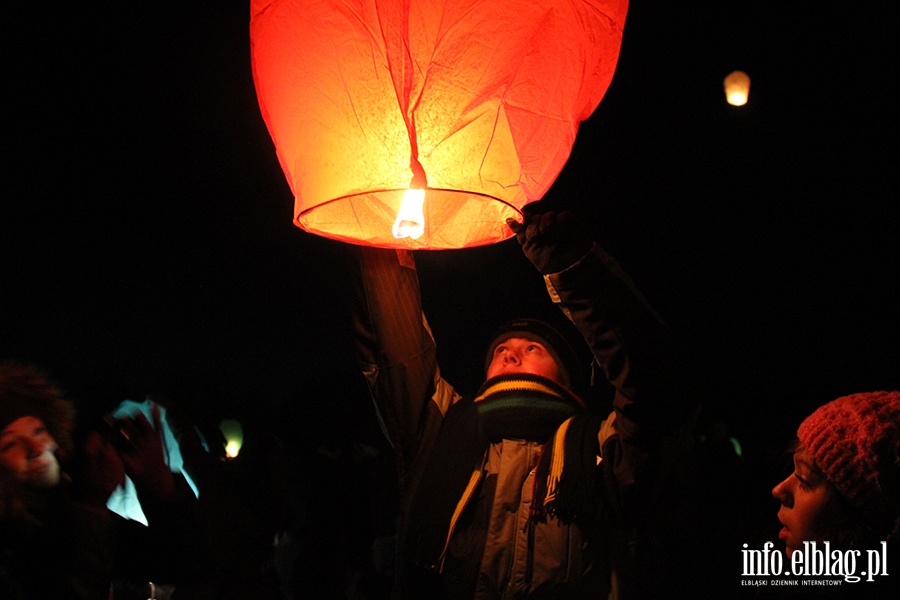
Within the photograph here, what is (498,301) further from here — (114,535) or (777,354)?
(114,535)

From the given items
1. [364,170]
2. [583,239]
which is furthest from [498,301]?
[364,170]

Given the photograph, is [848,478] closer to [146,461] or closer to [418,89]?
[418,89]

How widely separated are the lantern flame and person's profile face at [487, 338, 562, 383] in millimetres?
1256

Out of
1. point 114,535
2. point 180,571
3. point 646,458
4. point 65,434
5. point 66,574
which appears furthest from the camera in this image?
point 180,571

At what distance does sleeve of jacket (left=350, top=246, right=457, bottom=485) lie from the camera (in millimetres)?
2092

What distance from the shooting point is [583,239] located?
1738mm

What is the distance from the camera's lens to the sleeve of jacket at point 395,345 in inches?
82.4

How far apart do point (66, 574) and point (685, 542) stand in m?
2.76

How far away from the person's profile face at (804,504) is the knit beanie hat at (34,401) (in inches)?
94.5

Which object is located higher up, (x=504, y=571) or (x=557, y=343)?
(x=557, y=343)

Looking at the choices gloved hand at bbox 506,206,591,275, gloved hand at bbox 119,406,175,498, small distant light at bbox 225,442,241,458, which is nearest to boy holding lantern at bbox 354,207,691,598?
gloved hand at bbox 506,206,591,275

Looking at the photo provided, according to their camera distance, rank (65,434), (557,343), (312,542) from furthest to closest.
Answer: (312,542)
(557,343)
(65,434)

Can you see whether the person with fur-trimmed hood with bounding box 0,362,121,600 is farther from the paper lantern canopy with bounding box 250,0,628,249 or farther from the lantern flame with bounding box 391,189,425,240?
the lantern flame with bounding box 391,189,425,240

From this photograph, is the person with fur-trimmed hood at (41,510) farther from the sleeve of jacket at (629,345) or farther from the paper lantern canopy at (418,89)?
the sleeve of jacket at (629,345)
